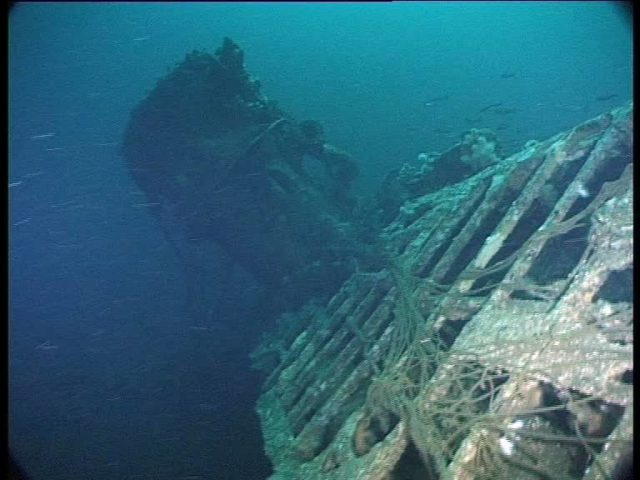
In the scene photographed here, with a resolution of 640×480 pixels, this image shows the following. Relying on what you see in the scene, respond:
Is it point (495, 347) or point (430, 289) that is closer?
point (495, 347)

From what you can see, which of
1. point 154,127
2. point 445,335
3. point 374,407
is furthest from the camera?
point 154,127

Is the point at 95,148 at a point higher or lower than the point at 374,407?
lower

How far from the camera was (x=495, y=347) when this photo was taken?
10.6ft

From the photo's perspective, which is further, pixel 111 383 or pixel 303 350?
pixel 111 383

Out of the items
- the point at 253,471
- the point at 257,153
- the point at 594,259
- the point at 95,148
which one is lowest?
the point at 95,148

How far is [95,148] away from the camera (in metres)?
57.2

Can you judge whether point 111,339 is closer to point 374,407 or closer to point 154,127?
point 154,127

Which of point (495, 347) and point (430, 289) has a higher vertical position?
point (495, 347)

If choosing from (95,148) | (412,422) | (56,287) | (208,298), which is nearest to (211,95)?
(208,298)

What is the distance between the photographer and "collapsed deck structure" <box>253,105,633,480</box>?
8.95ft

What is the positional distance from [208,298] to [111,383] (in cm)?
389

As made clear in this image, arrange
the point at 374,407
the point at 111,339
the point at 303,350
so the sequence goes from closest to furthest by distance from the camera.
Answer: the point at 374,407 → the point at 303,350 → the point at 111,339

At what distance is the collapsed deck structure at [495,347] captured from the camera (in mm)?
2729

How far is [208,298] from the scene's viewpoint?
12328 millimetres
